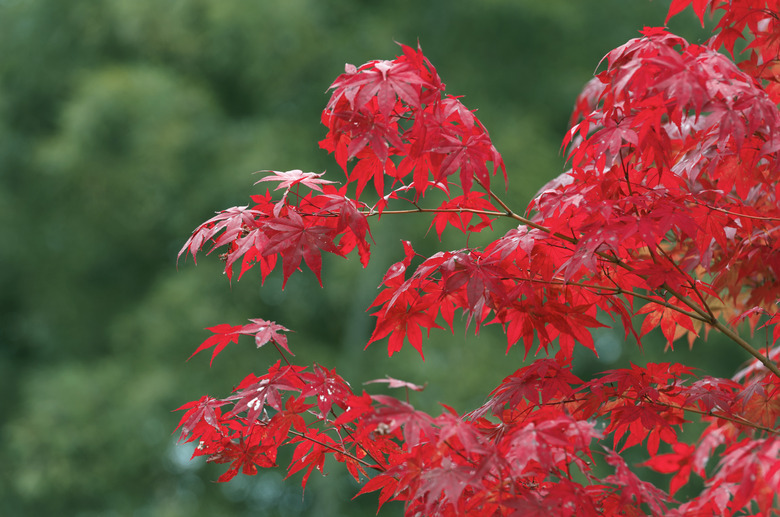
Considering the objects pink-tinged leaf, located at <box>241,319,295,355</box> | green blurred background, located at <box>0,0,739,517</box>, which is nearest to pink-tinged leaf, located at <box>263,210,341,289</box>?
pink-tinged leaf, located at <box>241,319,295,355</box>

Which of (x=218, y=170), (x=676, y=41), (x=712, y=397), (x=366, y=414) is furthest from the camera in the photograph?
(x=218, y=170)

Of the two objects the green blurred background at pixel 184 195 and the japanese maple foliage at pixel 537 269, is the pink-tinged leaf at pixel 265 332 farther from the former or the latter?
the green blurred background at pixel 184 195

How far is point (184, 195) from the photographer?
5.01m

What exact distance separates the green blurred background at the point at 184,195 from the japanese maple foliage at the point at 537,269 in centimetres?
298

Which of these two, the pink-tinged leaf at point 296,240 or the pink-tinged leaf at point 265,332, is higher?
the pink-tinged leaf at point 296,240

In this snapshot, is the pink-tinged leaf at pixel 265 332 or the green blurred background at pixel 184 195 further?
the green blurred background at pixel 184 195

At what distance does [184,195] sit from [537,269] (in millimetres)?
4160

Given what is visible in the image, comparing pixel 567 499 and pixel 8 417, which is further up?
pixel 567 499

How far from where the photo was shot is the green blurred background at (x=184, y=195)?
4.63 m

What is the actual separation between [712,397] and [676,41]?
56 centimetres

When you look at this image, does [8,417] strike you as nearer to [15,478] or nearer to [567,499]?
[15,478]

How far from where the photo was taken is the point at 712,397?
120 cm

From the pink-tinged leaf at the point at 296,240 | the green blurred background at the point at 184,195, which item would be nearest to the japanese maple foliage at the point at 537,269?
the pink-tinged leaf at the point at 296,240

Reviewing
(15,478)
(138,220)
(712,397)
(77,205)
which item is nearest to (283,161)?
(138,220)
